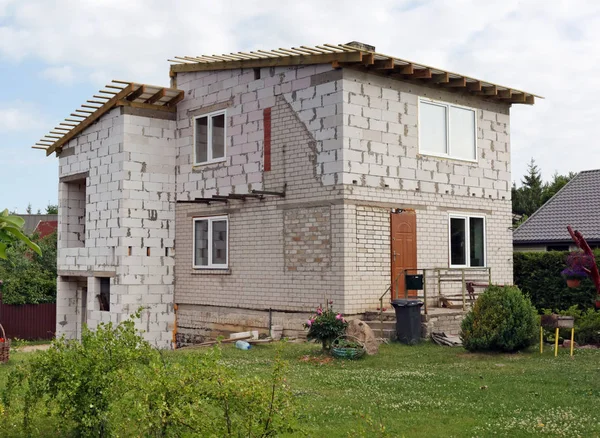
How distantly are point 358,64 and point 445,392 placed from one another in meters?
8.42

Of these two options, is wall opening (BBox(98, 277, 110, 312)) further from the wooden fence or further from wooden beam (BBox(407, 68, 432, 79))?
wooden beam (BBox(407, 68, 432, 79))

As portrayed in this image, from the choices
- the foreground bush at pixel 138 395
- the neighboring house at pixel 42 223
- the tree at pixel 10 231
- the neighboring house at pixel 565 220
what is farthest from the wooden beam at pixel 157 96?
the neighboring house at pixel 42 223

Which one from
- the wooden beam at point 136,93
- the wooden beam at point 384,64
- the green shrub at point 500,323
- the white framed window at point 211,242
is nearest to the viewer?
the green shrub at point 500,323

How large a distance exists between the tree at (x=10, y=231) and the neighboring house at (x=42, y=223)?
39.2 metres

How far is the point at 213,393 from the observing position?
585 centimetres

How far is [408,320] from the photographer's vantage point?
1543cm

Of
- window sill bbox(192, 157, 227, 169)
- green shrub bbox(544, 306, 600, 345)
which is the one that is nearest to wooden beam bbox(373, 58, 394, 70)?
window sill bbox(192, 157, 227, 169)

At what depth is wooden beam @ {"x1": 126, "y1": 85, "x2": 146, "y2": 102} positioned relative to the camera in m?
19.3

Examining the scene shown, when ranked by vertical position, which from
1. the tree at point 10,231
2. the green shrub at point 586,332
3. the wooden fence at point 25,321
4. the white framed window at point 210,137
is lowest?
the wooden fence at point 25,321

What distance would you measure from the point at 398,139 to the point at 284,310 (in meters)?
4.83

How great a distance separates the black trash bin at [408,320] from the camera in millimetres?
15383

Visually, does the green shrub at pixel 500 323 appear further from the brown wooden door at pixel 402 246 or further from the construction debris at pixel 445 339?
the brown wooden door at pixel 402 246

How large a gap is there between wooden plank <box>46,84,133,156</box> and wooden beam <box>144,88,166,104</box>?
0.78 m

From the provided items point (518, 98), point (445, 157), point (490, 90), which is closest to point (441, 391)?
point (445, 157)
